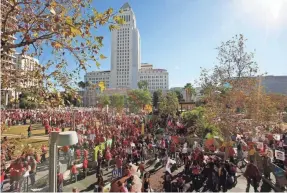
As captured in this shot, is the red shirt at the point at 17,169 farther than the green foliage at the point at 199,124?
No

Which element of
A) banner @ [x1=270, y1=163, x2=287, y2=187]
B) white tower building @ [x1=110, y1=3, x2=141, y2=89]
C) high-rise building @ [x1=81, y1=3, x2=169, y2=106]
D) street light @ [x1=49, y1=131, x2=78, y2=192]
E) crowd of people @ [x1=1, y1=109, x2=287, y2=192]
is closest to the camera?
street light @ [x1=49, y1=131, x2=78, y2=192]

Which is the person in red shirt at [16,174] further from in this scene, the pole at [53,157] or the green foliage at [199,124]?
the green foliage at [199,124]

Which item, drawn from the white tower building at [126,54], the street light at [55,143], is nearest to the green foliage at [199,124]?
the street light at [55,143]

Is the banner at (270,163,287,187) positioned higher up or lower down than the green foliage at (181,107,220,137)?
lower down

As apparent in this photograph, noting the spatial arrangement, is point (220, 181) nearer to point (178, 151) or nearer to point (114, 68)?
point (178, 151)

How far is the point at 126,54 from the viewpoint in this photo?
562ft

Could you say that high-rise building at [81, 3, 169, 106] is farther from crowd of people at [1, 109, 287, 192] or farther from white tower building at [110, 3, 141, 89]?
crowd of people at [1, 109, 287, 192]

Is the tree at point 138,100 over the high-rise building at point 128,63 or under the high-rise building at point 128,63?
under

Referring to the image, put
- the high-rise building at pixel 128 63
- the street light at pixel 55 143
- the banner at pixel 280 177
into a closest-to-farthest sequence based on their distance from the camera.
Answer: the street light at pixel 55 143 → the banner at pixel 280 177 → the high-rise building at pixel 128 63

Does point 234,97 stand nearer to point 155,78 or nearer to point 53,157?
point 53,157

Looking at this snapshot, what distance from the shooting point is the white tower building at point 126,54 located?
16862 centimetres

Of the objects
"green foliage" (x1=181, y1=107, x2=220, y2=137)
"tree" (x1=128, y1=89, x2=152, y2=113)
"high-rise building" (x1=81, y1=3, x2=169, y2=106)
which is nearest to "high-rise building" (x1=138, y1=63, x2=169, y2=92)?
"high-rise building" (x1=81, y1=3, x2=169, y2=106)

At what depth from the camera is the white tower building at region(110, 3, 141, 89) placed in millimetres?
168625

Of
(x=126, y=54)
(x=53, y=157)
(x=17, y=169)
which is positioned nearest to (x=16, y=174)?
(x=17, y=169)
